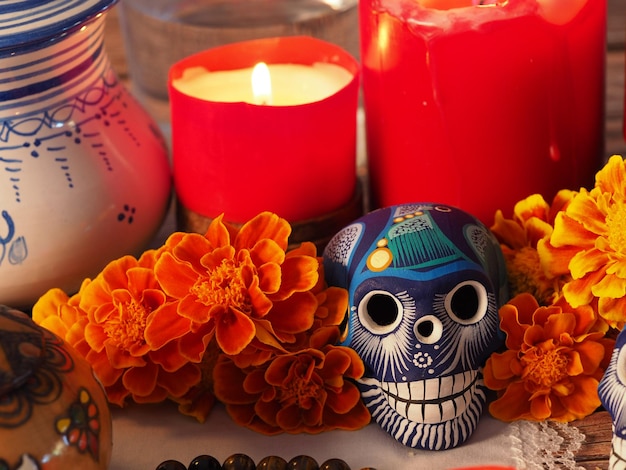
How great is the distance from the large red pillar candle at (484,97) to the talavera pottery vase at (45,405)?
23 cm

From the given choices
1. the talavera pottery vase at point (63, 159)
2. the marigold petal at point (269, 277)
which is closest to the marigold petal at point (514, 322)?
the marigold petal at point (269, 277)

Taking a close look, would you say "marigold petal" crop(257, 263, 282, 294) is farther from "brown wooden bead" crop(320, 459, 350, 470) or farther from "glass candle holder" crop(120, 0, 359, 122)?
"glass candle holder" crop(120, 0, 359, 122)

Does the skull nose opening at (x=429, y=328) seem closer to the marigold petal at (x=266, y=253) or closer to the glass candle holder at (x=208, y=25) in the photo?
the marigold petal at (x=266, y=253)

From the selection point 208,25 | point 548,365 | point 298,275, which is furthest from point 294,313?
point 208,25

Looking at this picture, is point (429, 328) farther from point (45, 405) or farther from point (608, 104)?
point (608, 104)

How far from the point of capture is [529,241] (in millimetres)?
515

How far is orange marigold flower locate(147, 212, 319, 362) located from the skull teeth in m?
0.05

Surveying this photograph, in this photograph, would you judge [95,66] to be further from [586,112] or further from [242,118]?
[586,112]

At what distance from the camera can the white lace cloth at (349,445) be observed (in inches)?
17.9

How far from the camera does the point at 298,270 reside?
0.47 meters

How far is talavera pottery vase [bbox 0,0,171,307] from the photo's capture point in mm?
490

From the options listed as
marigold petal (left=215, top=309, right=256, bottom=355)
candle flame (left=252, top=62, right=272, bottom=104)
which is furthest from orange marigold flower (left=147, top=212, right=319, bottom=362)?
candle flame (left=252, top=62, right=272, bottom=104)

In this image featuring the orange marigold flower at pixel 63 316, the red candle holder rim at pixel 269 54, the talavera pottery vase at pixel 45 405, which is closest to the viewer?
the talavera pottery vase at pixel 45 405

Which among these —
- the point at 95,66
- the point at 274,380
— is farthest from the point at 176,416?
the point at 95,66
